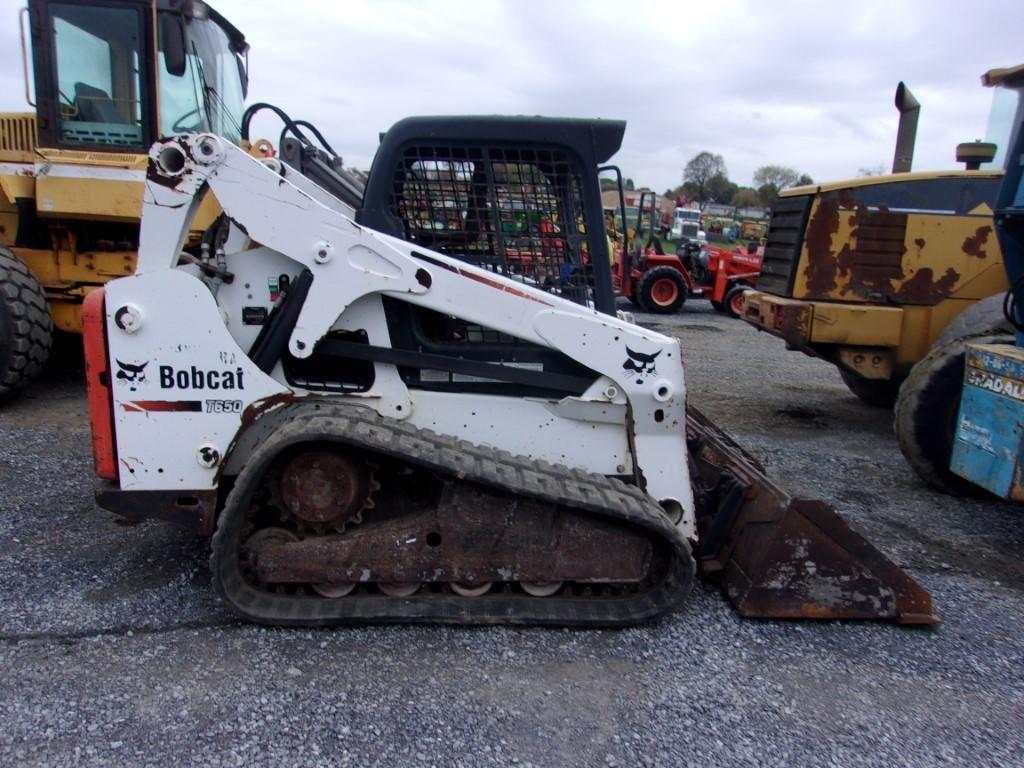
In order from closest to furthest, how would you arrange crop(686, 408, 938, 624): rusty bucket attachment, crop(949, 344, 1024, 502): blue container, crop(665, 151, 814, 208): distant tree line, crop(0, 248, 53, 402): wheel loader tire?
crop(686, 408, 938, 624): rusty bucket attachment
crop(949, 344, 1024, 502): blue container
crop(0, 248, 53, 402): wheel loader tire
crop(665, 151, 814, 208): distant tree line

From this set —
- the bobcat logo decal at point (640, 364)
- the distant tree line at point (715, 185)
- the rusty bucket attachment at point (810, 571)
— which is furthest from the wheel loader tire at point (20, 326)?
the distant tree line at point (715, 185)

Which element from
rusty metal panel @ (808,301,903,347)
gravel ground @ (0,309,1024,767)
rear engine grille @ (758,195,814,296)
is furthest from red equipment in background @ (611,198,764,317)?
gravel ground @ (0,309,1024,767)

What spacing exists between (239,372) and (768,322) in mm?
5026

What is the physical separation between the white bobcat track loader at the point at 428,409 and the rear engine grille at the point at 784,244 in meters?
3.86

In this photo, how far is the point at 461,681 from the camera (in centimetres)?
273

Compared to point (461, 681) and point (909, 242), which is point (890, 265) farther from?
point (461, 681)

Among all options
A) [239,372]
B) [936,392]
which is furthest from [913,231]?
[239,372]

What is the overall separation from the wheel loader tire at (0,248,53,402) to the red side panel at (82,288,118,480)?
339 centimetres

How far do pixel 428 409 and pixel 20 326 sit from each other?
4138 millimetres

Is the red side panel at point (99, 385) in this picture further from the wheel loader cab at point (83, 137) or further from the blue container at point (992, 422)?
the blue container at point (992, 422)

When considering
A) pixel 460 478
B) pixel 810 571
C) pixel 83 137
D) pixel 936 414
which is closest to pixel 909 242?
pixel 936 414

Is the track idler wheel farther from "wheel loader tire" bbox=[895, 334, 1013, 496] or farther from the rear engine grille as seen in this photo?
the rear engine grille

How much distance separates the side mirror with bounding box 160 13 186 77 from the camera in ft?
18.9

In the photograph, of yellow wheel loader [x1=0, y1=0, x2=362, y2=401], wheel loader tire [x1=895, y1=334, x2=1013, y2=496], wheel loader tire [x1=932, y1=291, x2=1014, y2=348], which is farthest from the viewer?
yellow wheel loader [x1=0, y1=0, x2=362, y2=401]
